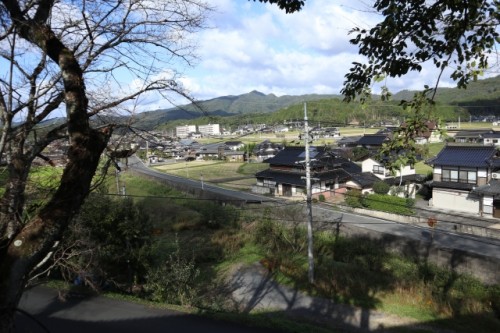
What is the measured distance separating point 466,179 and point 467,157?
1637mm

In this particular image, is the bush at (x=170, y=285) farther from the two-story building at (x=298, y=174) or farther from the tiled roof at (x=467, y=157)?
the tiled roof at (x=467, y=157)

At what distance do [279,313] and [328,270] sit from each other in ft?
→ 13.5

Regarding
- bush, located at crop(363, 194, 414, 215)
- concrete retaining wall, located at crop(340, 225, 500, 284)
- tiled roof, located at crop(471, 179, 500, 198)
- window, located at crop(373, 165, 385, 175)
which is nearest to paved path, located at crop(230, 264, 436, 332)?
concrete retaining wall, located at crop(340, 225, 500, 284)

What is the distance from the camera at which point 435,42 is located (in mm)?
→ 3314

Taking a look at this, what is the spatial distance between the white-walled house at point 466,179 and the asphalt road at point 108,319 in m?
21.7

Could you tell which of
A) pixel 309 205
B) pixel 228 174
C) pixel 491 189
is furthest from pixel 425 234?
pixel 228 174

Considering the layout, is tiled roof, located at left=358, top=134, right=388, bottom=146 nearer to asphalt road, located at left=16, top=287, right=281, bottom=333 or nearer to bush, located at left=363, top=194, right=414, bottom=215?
bush, located at left=363, top=194, right=414, bottom=215

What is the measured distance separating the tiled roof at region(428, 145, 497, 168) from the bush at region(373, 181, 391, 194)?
12.1 feet

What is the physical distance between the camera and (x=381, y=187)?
2914 centimetres

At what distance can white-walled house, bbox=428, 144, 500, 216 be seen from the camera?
23672 millimetres

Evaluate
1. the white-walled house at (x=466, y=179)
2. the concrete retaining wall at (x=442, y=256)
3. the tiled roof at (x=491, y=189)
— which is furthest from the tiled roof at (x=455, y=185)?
the concrete retaining wall at (x=442, y=256)

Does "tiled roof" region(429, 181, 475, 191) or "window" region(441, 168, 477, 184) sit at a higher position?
"window" region(441, 168, 477, 184)

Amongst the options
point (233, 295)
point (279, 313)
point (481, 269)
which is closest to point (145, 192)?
point (233, 295)

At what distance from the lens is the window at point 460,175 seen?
25.7 m
